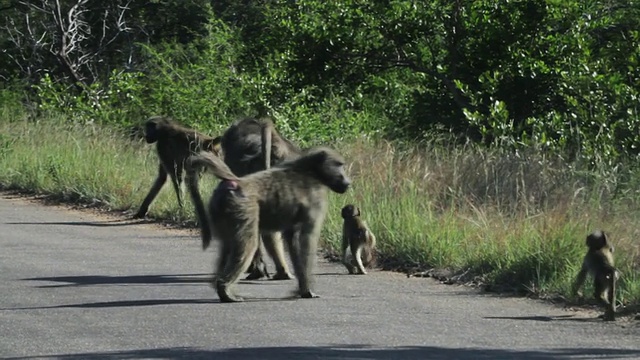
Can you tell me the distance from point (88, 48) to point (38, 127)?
12.8 m

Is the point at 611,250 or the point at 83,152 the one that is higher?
the point at 611,250

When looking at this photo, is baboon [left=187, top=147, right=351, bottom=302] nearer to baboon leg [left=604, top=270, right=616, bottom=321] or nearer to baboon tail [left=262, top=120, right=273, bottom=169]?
baboon tail [left=262, top=120, right=273, bottom=169]

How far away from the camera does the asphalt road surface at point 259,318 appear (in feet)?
23.7

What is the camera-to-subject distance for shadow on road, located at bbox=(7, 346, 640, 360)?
23.0ft

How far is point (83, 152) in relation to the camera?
59.7 feet

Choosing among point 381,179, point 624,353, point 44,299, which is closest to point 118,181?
point 381,179

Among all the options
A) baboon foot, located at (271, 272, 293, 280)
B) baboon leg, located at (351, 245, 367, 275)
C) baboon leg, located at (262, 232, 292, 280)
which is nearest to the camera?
baboon leg, located at (262, 232, 292, 280)

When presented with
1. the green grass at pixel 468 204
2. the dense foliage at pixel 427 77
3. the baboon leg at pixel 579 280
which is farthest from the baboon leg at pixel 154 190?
the baboon leg at pixel 579 280

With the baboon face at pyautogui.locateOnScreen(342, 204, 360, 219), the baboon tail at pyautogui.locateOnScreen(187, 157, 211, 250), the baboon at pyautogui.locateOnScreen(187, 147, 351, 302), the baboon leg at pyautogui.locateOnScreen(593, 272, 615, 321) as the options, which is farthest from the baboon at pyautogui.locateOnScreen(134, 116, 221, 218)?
the baboon leg at pyautogui.locateOnScreen(593, 272, 615, 321)

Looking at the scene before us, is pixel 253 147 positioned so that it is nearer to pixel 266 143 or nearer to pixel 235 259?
pixel 266 143

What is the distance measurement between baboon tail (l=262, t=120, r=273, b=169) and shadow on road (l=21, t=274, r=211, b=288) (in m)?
1.08

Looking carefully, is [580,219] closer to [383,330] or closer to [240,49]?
[383,330]

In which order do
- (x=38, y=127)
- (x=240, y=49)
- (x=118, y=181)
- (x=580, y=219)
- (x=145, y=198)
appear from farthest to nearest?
(x=240, y=49), (x=38, y=127), (x=118, y=181), (x=145, y=198), (x=580, y=219)

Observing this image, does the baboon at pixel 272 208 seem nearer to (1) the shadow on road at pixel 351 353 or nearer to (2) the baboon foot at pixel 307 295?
(2) the baboon foot at pixel 307 295
